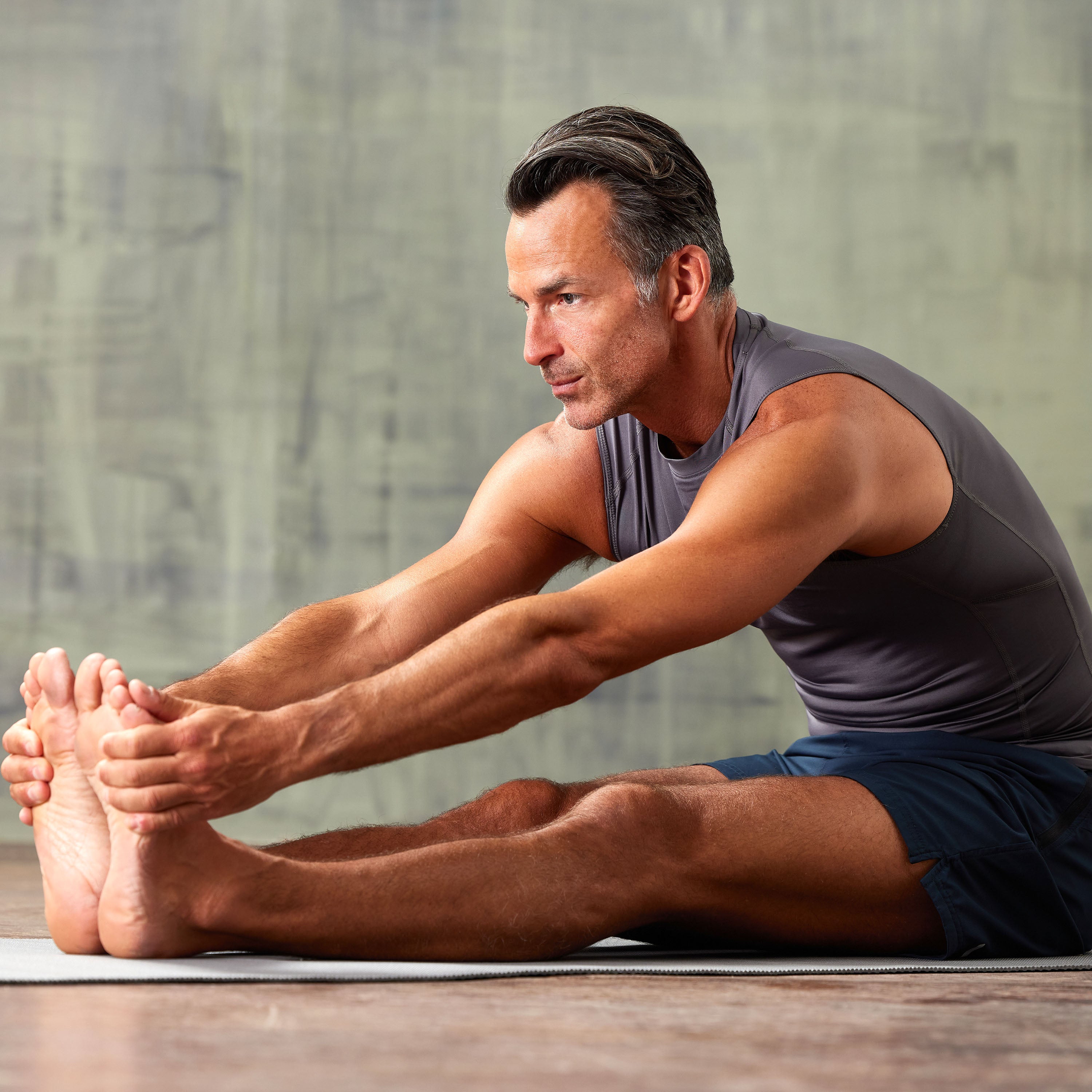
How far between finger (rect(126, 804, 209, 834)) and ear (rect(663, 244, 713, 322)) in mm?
851

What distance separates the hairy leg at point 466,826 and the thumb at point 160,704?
1.11 feet

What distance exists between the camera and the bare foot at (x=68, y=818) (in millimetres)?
1241

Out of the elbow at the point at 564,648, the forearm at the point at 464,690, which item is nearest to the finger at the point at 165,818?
the forearm at the point at 464,690

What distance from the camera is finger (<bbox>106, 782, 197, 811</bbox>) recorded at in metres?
1.10

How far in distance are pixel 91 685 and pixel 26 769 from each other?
0.18 m

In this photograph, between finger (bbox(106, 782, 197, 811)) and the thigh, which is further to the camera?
the thigh

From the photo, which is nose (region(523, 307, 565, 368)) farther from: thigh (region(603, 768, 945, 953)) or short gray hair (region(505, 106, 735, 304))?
thigh (region(603, 768, 945, 953))

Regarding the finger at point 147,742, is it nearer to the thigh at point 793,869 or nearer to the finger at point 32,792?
the finger at point 32,792

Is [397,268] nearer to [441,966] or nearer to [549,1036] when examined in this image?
[441,966]

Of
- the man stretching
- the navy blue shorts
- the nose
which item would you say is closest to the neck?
the man stretching

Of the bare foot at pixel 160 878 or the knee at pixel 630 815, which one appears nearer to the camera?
the bare foot at pixel 160 878

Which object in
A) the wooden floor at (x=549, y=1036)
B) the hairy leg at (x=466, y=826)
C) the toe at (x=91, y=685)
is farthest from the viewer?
the hairy leg at (x=466, y=826)

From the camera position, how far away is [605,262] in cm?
161

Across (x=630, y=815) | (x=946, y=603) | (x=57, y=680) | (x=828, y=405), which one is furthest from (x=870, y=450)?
(x=57, y=680)
